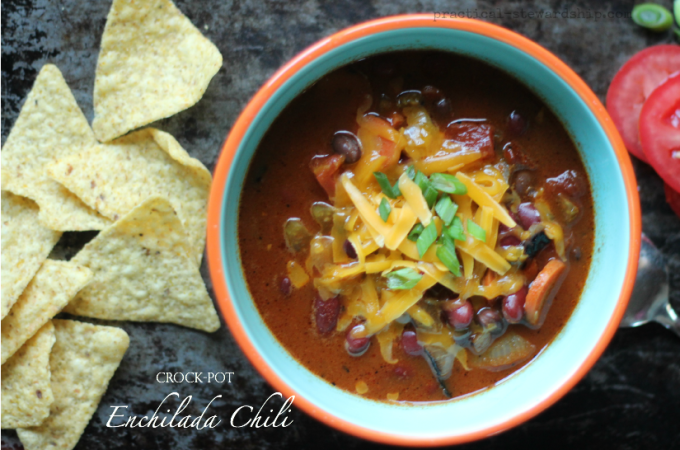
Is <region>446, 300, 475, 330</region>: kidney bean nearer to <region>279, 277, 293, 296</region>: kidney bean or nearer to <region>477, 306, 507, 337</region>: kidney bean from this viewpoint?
<region>477, 306, 507, 337</region>: kidney bean

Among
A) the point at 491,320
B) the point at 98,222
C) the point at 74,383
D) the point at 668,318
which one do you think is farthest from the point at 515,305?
the point at 74,383

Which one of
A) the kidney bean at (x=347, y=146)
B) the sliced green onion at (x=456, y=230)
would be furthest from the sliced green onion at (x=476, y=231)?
the kidney bean at (x=347, y=146)

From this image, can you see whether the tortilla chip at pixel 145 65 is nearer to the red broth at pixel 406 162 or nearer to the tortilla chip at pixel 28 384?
the red broth at pixel 406 162

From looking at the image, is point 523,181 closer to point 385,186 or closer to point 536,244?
point 536,244

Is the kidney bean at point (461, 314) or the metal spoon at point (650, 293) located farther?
the metal spoon at point (650, 293)

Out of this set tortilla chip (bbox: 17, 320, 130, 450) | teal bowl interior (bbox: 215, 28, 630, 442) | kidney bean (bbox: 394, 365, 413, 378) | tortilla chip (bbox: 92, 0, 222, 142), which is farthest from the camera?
tortilla chip (bbox: 17, 320, 130, 450)

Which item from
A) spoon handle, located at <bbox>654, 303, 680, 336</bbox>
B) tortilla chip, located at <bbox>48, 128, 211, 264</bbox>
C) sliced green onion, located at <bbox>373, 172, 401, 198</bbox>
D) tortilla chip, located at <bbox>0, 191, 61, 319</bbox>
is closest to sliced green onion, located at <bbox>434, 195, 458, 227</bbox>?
sliced green onion, located at <bbox>373, 172, 401, 198</bbox>
